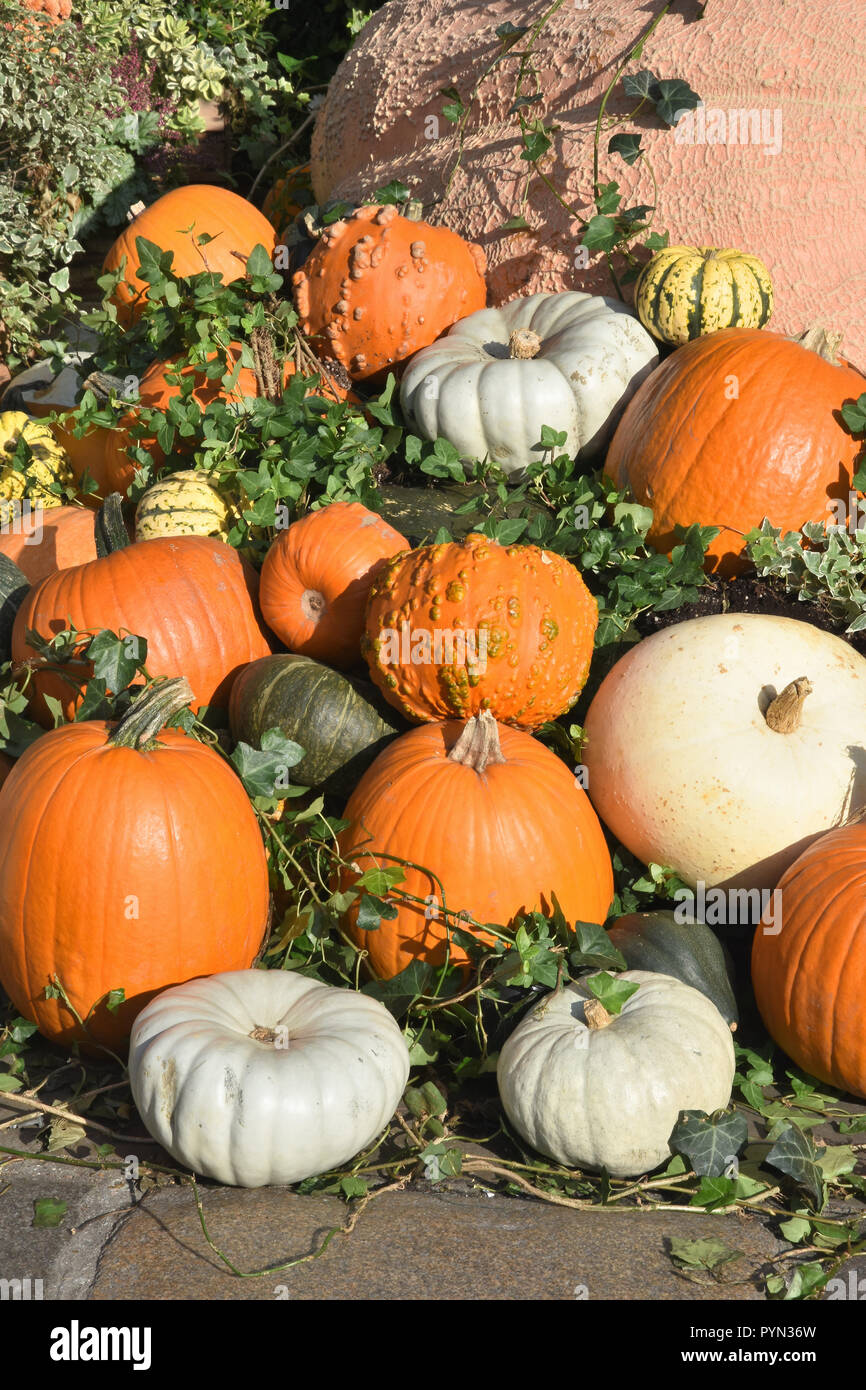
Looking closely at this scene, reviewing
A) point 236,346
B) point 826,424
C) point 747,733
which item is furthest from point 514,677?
point 236,346

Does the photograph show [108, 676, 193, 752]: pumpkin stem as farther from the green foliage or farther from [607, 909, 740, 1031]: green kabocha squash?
the green foliage

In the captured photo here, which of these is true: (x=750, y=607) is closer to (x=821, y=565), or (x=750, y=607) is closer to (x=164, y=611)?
(x=821, y=565)

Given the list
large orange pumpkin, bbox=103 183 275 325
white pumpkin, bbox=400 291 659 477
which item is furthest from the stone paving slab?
large orange pumpkin, bbox=103 183 275 325

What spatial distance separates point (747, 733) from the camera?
3.30 meters

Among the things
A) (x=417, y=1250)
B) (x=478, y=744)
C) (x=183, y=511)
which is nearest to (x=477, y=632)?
(x=478, y=744)

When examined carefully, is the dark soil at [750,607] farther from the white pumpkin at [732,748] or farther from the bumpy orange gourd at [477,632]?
the bumpy orange gourd at [477,632]

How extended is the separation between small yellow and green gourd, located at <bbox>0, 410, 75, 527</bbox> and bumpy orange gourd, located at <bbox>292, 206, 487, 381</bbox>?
117 cm

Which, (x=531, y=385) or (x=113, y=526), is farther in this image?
(x=531, y=385)

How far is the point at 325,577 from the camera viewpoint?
3627 mm

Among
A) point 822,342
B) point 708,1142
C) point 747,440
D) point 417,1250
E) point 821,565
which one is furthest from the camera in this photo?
point 822,342

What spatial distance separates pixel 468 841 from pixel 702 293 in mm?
2464

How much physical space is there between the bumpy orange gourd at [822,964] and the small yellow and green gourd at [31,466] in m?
3.25

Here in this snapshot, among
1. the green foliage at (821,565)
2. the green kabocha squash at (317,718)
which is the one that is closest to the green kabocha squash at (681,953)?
the green kabocha squash at (317,718)
